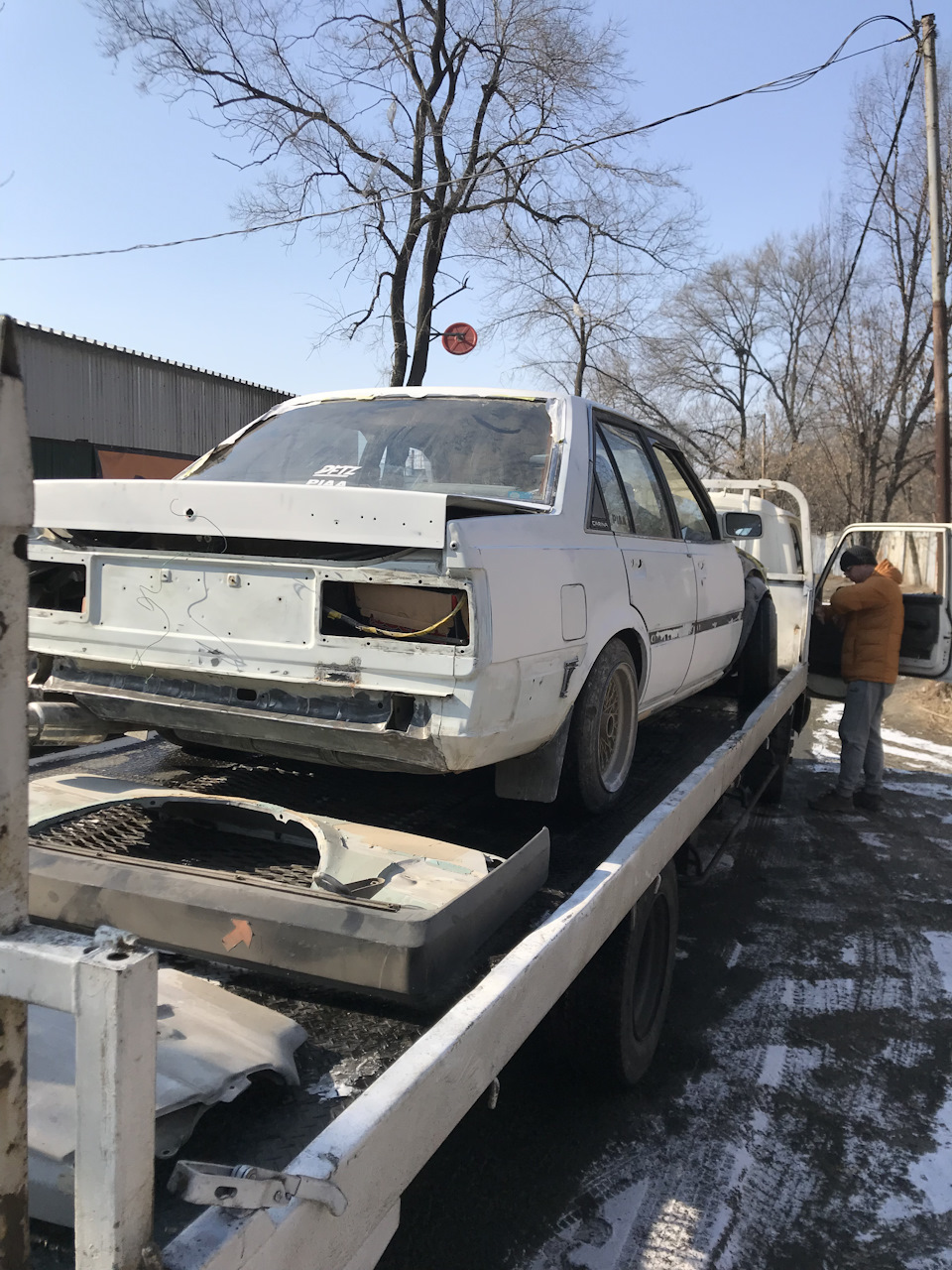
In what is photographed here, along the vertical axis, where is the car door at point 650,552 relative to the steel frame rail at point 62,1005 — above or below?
above

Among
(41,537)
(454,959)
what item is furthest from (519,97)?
(454,959)

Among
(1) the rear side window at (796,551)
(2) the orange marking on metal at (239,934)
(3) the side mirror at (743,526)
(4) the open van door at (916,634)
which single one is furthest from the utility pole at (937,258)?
(2) the orange marking on metal at (239,934)

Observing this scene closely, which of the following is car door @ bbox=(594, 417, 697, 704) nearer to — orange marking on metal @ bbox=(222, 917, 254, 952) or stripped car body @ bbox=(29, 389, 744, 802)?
stripped car body @ bbox=(29, 389, 744, 802)

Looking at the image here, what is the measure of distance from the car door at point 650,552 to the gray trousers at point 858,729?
11.5ft

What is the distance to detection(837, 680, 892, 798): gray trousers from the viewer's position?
7.31 m

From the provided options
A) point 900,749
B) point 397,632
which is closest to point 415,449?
point 397,632

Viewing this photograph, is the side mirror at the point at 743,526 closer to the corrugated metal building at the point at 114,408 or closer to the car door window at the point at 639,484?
the car door window at the point at 639,484

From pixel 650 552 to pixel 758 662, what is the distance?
2.37m

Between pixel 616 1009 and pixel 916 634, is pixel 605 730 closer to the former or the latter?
pixel 616 1009

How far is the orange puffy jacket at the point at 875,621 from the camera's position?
710 centimetres

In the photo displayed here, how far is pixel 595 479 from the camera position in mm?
3465

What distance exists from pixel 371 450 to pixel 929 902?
4144 mm

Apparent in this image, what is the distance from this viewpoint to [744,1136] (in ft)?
10.1

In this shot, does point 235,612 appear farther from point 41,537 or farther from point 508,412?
point 508,412
